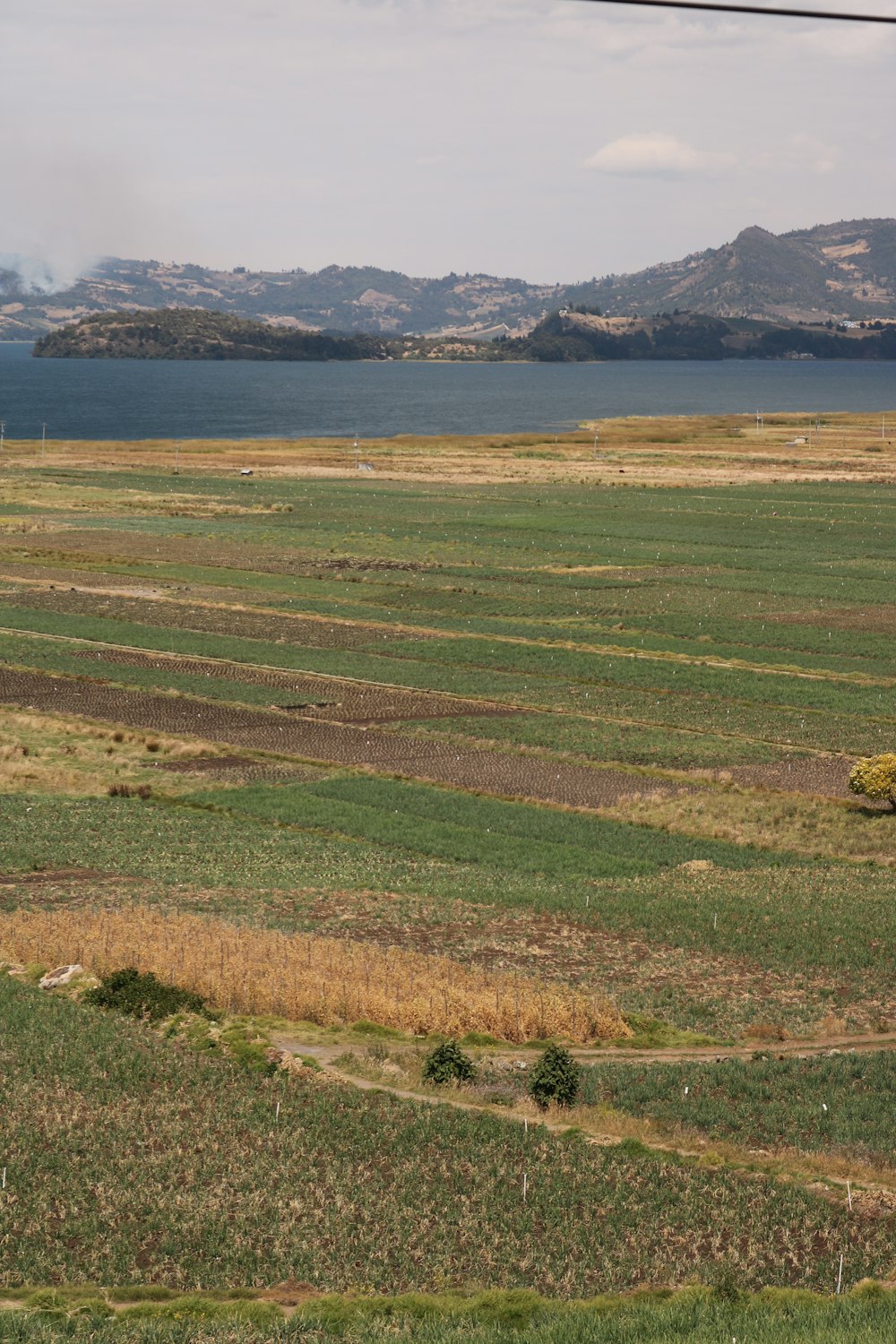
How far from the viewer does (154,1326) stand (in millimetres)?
21000

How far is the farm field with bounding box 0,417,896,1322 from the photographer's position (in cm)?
2422

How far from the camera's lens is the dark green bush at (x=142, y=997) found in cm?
3306

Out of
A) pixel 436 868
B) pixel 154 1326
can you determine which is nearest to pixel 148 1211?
pixel 154 1326

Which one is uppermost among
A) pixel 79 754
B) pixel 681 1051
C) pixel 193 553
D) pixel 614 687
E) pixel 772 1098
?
pixel 193 553

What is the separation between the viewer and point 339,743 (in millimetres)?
62750

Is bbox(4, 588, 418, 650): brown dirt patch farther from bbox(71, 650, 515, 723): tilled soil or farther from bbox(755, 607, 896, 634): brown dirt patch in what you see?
bbox(755, 607, 896, 634): brown dirt patch

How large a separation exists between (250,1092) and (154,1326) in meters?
8.25

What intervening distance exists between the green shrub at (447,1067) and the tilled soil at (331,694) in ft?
120

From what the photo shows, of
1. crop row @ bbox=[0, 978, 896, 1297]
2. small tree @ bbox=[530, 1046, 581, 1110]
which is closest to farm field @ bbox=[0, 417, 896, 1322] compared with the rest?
crop row @ bbox=[0, 978, 896, 1297]

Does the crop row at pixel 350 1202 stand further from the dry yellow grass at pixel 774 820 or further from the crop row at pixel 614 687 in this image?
the crop row at pixel 614 687

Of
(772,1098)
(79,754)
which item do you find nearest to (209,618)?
(79,754)

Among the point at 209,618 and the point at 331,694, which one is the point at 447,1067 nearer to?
the point at 331,694

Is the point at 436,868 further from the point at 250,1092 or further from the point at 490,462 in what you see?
the point at 490,462

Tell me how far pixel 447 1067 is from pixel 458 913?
11.6 m
